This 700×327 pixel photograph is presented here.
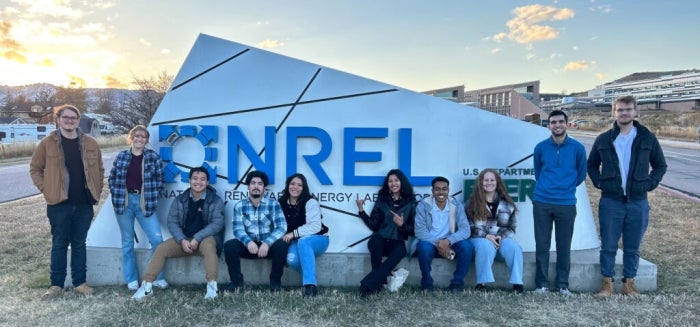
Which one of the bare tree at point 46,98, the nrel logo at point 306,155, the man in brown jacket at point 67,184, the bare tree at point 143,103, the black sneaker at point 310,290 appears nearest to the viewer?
the man in brown jacket at point 67,184

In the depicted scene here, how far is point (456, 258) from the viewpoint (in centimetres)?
445

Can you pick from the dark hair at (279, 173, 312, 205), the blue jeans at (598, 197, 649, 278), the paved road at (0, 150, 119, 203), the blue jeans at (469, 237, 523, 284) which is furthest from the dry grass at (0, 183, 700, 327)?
the paved road at (0, 150, 119, 203)

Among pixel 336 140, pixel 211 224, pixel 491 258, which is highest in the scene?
pixel 336 140

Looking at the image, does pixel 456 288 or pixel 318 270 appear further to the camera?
pixel 318 270

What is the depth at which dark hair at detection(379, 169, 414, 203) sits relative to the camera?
465 centimetres

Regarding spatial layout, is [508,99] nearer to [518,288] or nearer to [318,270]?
[518,288]

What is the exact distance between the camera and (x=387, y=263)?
4.33 metres

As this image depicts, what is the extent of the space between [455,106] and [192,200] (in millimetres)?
2896

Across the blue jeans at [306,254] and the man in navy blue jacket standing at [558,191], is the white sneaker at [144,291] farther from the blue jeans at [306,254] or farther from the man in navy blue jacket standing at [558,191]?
the man in navy blue jacket standing at [558,191]

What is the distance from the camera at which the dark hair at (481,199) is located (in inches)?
178

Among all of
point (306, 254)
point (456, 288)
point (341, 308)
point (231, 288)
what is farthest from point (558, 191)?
point (231, 288)

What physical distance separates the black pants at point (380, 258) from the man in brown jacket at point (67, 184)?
2623 millimetres

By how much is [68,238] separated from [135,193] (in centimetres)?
70

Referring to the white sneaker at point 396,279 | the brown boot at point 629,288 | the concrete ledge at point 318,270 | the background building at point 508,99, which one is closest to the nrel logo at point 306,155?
the concrete ledge at point 318,270
